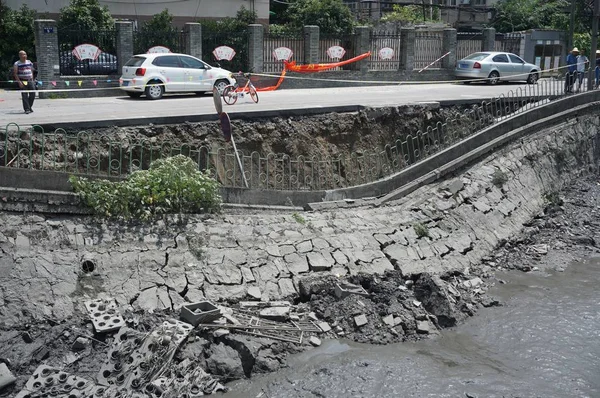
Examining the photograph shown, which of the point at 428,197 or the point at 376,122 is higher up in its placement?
the point at 376,122

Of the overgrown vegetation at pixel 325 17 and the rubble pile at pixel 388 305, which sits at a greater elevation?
the overgrown vegetation at pixel 325 17

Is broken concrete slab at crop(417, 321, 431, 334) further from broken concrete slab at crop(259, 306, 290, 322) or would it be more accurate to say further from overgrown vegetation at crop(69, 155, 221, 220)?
overgrown vegetation at crop(69, 155, 221, 220)

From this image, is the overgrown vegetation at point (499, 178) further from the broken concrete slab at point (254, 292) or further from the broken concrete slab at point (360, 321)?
the broken concrete slab at point (254, 292)

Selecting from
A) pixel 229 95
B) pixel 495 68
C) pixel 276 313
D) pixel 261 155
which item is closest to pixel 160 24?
pixel 229 95

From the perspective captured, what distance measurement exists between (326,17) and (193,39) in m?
8.80

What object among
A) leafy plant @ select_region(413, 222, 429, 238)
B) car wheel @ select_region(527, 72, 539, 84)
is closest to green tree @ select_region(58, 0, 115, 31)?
leafy plant @ select_region(413, 222, 429, 238)

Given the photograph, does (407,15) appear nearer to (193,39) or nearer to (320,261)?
(193,39)

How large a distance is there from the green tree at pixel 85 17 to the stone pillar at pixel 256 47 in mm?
4987

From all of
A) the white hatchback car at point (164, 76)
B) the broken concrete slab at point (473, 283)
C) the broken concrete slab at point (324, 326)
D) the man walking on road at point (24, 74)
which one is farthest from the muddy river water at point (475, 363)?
the white hatchback car at point (164, 76)

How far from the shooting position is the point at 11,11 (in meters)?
23.5

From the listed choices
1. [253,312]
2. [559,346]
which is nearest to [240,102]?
[253,312]

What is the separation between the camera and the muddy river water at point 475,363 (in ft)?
26.3

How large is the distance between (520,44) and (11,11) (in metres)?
22.5

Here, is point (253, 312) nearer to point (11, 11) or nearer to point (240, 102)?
point (240, 102)
